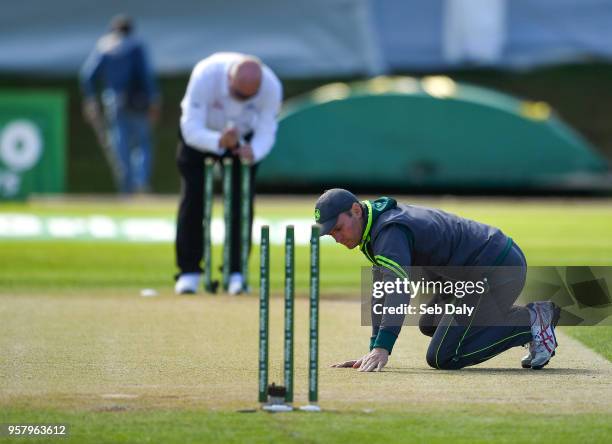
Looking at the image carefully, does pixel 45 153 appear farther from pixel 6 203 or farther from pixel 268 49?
pixel 268 49

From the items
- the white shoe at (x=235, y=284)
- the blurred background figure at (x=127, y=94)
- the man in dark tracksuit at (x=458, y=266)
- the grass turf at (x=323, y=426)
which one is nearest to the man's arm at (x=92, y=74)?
the blurred background figure at (x=127, y=94)

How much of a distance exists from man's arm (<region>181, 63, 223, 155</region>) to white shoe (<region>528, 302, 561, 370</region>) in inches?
166

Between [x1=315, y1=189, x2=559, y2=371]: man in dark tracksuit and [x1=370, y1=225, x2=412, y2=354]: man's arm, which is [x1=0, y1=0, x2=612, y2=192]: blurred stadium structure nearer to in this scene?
[x1=315, y1=189, x2=559, y2=371]: man in dark tracksuit

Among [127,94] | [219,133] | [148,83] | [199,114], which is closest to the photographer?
[199,114]

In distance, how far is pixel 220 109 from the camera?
12289 millimetres

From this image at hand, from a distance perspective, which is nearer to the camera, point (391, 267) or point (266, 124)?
point (391, 267)

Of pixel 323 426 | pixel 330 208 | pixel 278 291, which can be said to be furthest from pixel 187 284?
pixel 323 426

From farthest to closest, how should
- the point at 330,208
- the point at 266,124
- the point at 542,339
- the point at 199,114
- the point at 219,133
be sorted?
the point at 266,124
the point at 219,133
the point at 199,114
the point at 542,339
the point at 330,208

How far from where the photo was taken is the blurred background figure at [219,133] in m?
12.0

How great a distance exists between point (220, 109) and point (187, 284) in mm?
1434

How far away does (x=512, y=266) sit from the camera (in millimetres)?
8406

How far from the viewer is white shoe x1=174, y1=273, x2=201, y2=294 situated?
12.5 meters

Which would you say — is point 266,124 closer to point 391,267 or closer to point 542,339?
point 542,339

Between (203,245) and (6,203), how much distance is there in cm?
1222
